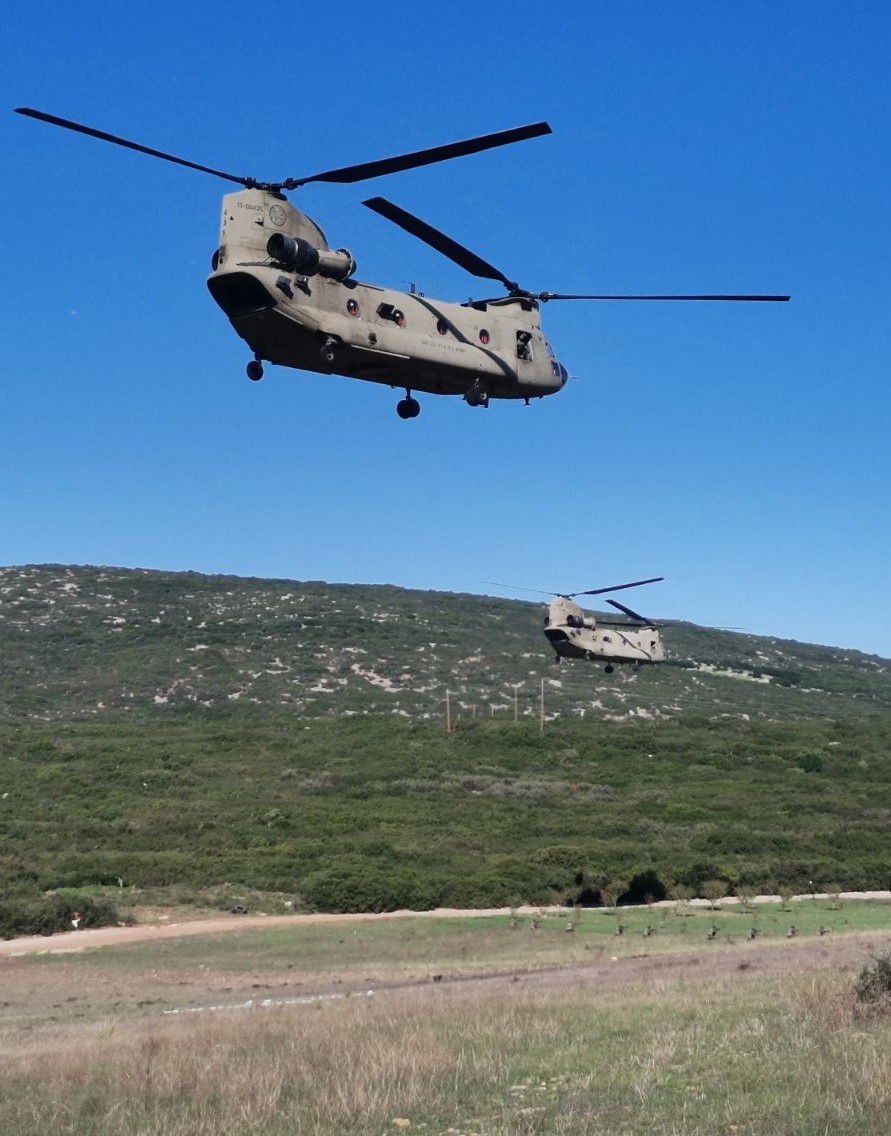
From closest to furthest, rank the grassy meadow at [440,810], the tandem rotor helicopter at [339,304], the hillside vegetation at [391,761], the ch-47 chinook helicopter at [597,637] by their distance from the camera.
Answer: the tandem rotor helicopter at [339,304], the grassy meadow at [440,810], the hillside vegetation at [391,761], the ch-47 chinook helicopter at [597,637]

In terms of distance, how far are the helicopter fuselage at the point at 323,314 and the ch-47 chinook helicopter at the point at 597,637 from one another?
2789cm

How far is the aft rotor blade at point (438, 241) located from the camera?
68.5 feet

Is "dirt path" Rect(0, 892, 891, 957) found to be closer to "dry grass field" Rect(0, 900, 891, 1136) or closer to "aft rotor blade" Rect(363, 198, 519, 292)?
"dry grass field" Rect(0, 900, 891, 1136)

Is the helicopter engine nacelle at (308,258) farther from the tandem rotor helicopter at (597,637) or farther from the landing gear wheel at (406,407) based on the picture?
the tandem rotor helicopter at (597,637)

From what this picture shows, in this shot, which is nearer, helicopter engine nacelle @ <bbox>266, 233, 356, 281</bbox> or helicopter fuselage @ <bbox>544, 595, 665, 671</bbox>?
helicopter engine nacelle @ <bbox>266, 233, 356, 281</bbox>

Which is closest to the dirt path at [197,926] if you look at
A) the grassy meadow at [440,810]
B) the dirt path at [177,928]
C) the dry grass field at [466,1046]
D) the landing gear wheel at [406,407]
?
the dirt path at [177,928]

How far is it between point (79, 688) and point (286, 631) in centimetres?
2117

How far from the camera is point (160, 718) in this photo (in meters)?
83.6

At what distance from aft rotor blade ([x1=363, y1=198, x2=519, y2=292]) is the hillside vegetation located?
58.8ft

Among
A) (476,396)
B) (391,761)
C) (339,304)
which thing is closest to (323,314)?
(339,304)

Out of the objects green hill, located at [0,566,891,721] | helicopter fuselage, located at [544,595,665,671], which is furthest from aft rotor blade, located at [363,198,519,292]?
green hill, located at [0,566,891,721]

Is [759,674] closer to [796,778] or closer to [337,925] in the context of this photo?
[796,778]

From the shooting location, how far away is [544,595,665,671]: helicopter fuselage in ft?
166

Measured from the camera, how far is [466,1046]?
1339 cm
